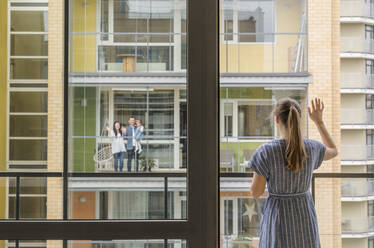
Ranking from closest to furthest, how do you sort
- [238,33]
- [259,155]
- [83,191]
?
[259,155], [83,191], [238,33]

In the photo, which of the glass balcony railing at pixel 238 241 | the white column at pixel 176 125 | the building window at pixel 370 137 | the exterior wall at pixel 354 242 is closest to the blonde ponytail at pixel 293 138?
the white column at pixel 176 125

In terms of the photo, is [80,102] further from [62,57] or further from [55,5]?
[55,5]

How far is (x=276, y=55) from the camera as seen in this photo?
6.73ft

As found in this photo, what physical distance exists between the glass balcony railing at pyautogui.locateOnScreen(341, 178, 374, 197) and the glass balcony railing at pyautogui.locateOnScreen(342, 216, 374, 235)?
0.53ft

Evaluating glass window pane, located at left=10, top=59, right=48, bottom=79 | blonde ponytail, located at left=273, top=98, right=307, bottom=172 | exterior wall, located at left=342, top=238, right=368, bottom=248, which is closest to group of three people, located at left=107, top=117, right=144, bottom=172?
glass window pane, located at left=10, top=59, right=48, bottom=79

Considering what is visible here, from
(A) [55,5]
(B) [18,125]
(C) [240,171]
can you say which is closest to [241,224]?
(C) [240,171]

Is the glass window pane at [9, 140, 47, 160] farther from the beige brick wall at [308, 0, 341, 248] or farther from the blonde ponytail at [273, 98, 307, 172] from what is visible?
the beige brick wall at [308, 0, 341, 248]

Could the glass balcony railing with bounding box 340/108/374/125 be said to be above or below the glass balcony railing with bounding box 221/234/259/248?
above

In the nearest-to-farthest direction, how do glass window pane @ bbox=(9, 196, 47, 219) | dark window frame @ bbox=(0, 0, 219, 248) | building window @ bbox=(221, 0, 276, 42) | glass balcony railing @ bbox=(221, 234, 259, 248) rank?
1. dark window frame @ bbox=(0, 0, 219, 248)
2. glass window pane @ bbox=(9, 196, 47, 219)
3. building window @ bbox=(221, 0, 276, 42)
4. glass balcony railing @ bbox=(221, 234, 259, 248)

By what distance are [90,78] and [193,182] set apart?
2.32 feet

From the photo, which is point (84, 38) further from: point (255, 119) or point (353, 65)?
point (353, 65)

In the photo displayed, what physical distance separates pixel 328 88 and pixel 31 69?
159 cm

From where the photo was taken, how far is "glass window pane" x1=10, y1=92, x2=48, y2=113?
1.60m

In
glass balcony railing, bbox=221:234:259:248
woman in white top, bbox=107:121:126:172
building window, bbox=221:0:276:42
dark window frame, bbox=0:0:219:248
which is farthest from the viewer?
glass balcony railing, bbox=221:234:259:248
